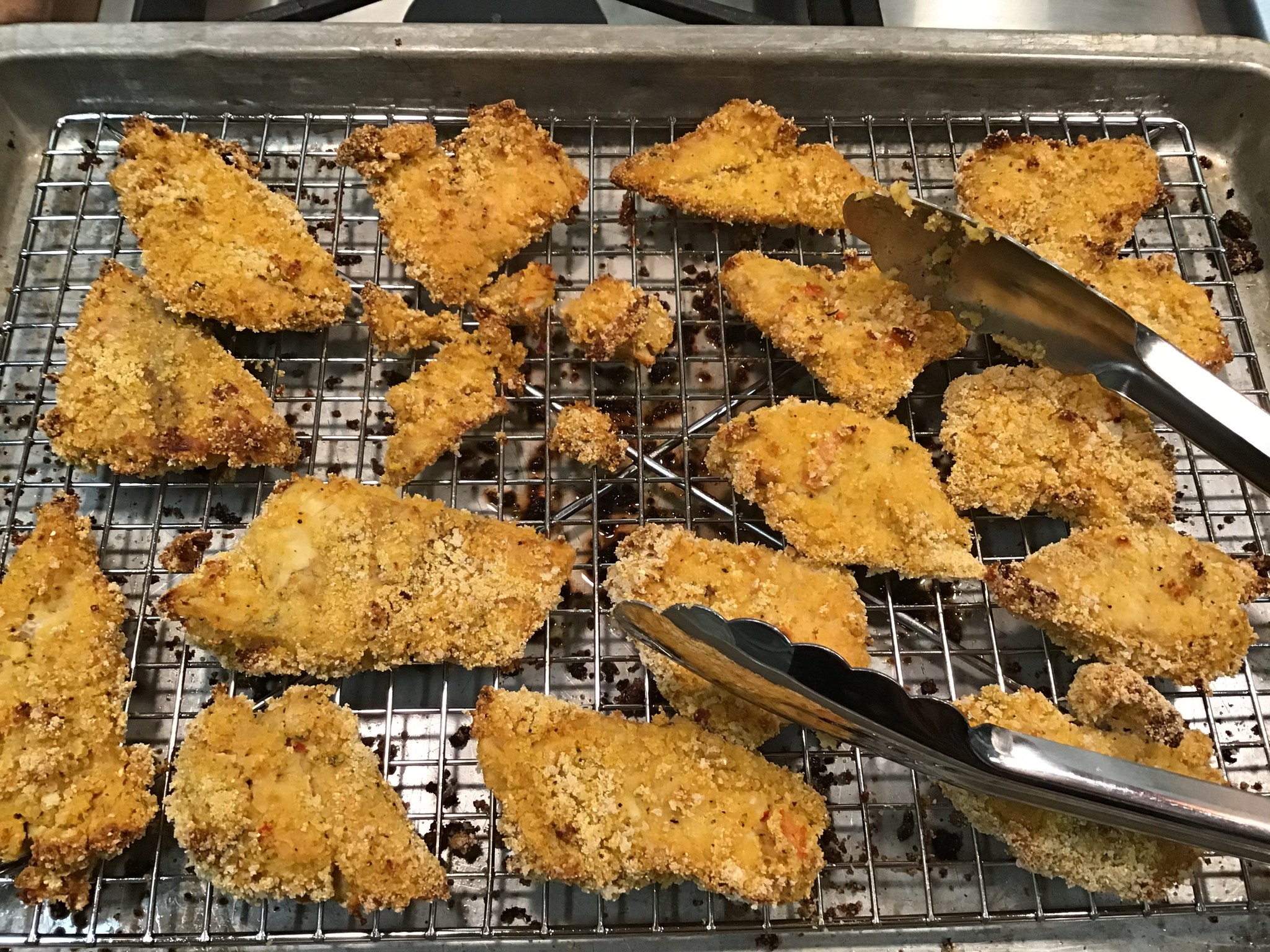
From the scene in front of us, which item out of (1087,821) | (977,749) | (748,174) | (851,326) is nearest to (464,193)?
(748,174)

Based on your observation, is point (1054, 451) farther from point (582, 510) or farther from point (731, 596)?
point (582, 510)

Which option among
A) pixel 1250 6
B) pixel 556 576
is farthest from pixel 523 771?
pixel 1250 6

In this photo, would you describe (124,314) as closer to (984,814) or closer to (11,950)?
(11,950)

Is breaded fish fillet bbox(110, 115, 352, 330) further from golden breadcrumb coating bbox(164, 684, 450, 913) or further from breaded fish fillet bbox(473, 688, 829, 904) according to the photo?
breaded fish fillet bbox(473, 688, 829, 904)

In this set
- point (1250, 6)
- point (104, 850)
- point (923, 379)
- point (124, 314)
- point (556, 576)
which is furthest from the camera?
point (1250, 6)

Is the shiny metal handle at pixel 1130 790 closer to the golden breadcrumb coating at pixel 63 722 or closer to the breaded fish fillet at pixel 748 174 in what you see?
the breaded fish fillet at pixel 748 174

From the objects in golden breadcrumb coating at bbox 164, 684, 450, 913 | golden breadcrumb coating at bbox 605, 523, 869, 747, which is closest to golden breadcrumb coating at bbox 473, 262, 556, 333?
golden breadcrumb coating at bbox 605, 523, 869, 747

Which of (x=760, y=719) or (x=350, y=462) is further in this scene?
(x=350, y=462)
